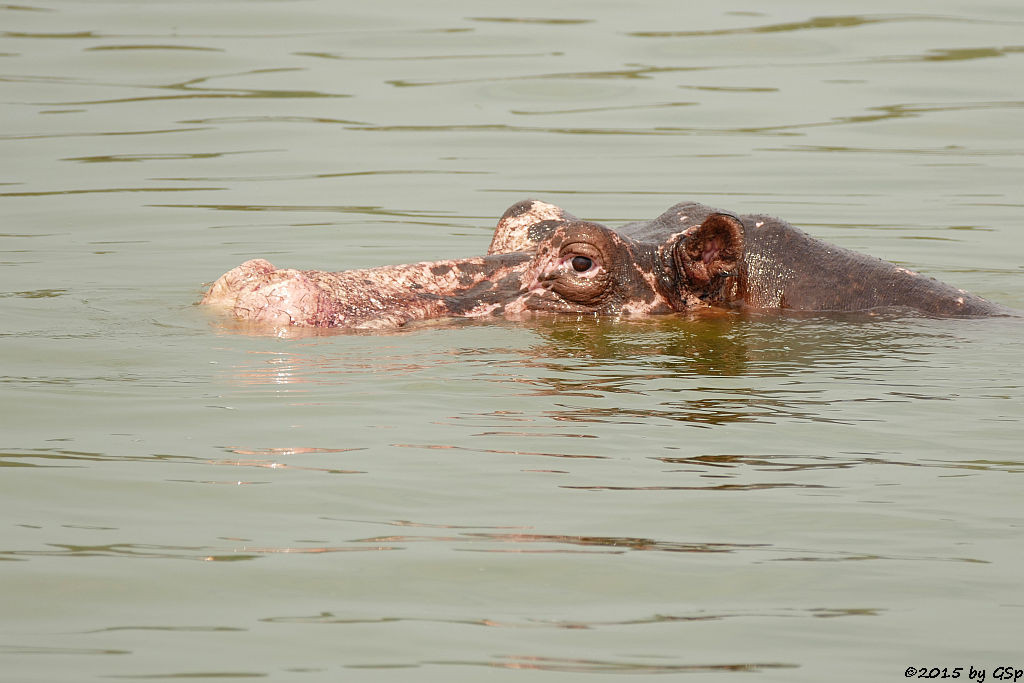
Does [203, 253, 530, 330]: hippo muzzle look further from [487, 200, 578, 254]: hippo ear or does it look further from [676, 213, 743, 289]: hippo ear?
[676, 213, 743, 289]: hippo ear

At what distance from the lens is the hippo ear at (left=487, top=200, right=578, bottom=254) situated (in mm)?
10602

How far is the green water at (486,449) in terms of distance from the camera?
213 inches

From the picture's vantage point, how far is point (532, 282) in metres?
10.2

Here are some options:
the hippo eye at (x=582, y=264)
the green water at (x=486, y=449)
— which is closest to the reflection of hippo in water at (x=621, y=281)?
the hippo eye at (x=582, y=264)

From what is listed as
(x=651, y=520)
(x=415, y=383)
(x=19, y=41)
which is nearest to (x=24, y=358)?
(x=415, y=383)

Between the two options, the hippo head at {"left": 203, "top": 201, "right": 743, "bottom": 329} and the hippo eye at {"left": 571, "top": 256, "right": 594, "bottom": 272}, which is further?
the hippo eye at {"left": 571, "top": 256, "right": 594, "bottom": 272}

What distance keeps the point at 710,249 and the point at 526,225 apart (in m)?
1.29

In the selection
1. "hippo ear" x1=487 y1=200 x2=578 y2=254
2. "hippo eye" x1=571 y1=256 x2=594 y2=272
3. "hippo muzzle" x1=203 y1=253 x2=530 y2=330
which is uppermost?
"hippo ear" x1=487 y1=200 x2=578 y2=254

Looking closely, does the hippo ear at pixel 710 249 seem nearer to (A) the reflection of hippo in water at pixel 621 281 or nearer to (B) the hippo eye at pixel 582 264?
(A) the reflection of hippo in water at pixel 621 281

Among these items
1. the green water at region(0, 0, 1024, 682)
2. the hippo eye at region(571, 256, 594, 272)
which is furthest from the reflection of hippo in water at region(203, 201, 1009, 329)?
the green water at region(0, 0, 1024, 682)

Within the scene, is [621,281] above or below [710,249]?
below

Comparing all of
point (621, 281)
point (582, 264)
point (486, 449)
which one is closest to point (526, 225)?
point (582, 264)

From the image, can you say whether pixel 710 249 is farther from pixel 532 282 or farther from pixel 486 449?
pixel 486 449

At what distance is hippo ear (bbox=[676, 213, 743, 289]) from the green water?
0.31 metres
